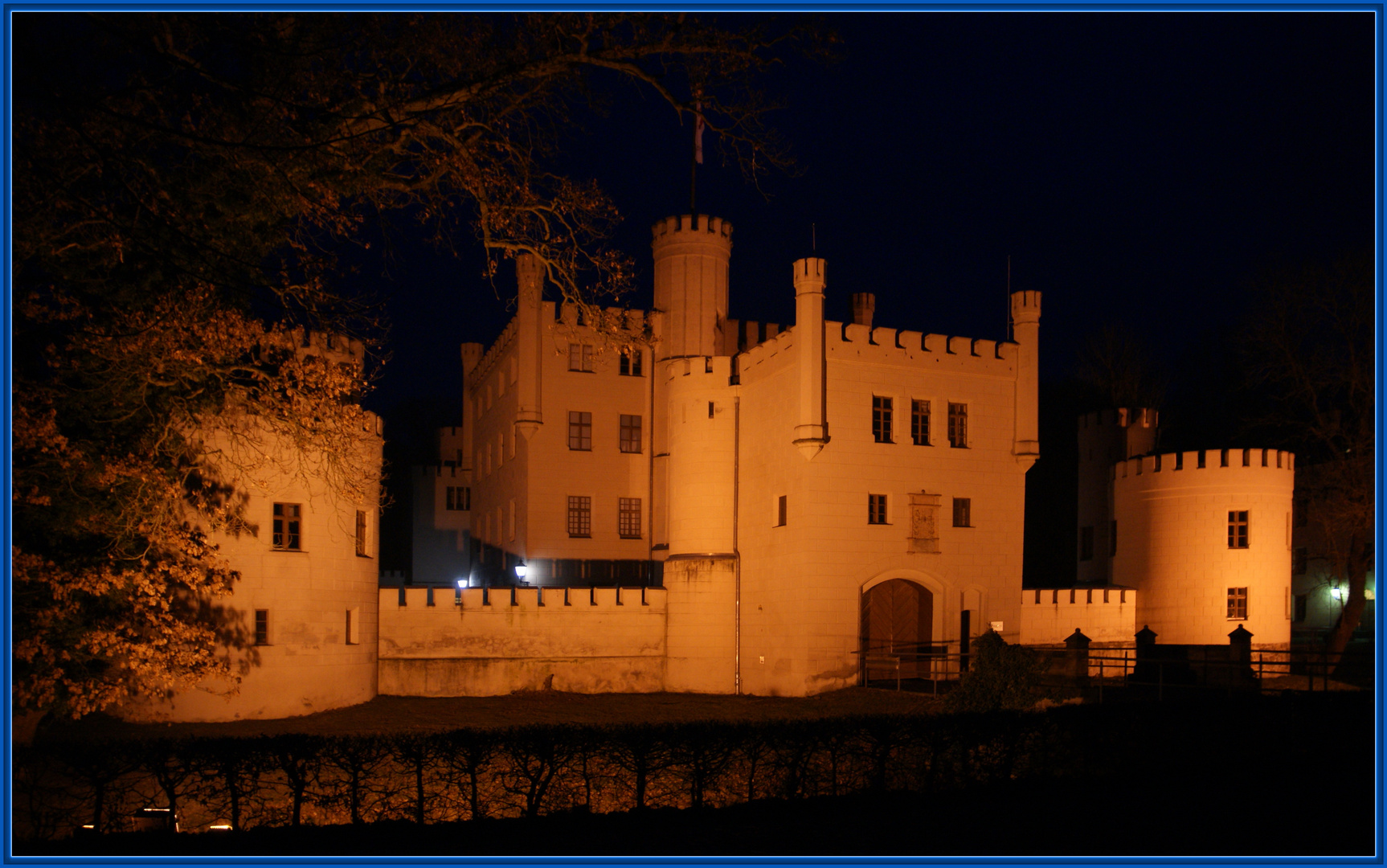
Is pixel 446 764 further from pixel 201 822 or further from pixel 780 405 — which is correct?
pixel 780 405

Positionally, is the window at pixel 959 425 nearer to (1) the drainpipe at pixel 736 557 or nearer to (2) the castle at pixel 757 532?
(2) the castle at pixel 757 532

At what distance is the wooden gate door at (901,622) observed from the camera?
26469mm

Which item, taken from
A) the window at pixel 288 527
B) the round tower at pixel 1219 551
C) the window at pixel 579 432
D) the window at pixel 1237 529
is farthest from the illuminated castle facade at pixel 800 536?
the window at pixel 1237 529

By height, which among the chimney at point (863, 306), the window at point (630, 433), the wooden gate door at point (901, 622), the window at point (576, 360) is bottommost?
the wooden gate door at point (901, 622)

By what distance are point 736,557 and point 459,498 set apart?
18318mm

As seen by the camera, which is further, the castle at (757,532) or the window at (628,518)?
the window at (628,518)

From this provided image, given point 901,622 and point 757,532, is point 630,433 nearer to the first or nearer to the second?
point 757,532

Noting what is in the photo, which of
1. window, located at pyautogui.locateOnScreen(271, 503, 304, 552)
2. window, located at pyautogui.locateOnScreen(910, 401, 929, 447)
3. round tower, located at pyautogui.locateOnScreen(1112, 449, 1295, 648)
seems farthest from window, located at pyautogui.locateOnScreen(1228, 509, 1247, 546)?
window, located at pyautogui.locateOnScreen(271, 503, 304, 552)

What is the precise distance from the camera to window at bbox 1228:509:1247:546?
32219mm

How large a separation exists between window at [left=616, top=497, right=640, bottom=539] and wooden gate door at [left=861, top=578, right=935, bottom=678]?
8563mm

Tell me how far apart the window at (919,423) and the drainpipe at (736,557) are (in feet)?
15.0

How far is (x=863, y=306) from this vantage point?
34062 mm

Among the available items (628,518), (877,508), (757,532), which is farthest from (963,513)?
(628,518)

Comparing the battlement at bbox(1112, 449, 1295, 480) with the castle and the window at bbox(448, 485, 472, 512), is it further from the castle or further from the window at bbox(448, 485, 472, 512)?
the window at bbox(448, 485, 472, 512)
